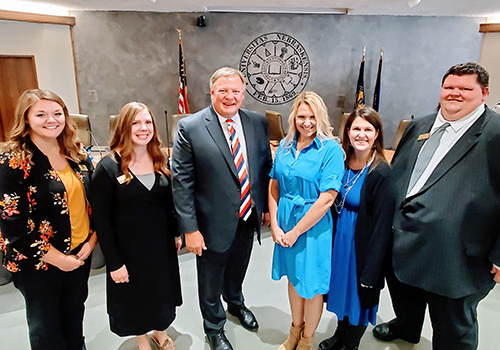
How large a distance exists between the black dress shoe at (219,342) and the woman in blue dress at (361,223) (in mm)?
681

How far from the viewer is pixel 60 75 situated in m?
5.75

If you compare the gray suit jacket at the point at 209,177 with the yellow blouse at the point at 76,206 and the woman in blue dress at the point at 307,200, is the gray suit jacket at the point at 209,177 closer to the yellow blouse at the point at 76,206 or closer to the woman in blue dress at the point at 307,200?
the woman in blue dress at the point at 307,200

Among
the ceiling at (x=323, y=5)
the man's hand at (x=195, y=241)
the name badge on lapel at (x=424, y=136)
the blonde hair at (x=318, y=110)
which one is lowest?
the man's hand at (x=195, y=241)

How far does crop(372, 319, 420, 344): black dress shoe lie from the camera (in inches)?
84.4

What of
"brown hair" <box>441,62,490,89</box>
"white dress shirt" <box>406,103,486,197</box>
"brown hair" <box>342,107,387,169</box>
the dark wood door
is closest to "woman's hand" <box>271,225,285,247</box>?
"brown hair" <box>342,107,387,169</box>

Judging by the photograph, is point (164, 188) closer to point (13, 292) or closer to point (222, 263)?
point (222, 263)

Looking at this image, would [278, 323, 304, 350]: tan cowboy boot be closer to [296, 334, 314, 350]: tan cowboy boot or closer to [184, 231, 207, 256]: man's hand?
[296, 334, 314, 350]: tan cowboy boot

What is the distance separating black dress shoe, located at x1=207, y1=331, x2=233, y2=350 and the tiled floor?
109mm

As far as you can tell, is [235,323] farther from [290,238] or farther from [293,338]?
[290,238]

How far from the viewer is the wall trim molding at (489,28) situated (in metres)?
5.92

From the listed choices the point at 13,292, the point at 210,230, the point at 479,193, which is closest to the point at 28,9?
the point at 13,292

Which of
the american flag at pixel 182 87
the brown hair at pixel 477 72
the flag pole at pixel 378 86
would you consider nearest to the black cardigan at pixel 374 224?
the brown hair at pixel 477 72

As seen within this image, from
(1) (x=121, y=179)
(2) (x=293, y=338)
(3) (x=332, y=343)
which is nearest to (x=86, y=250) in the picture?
(1) (x=121, y=179)

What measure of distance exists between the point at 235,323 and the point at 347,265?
3.33ft
